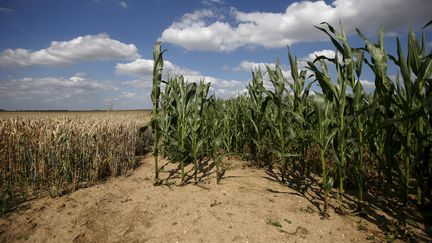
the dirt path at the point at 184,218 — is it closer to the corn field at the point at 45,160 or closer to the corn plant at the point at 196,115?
the corn field at the point at 45,160

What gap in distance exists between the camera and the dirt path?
3012 millimetres

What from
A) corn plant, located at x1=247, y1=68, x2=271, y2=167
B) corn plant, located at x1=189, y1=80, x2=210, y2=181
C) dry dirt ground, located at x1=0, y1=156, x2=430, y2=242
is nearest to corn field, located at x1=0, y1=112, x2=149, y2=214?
dry dirt ground, located at x1=0, y1=156, x2=430, y2=242

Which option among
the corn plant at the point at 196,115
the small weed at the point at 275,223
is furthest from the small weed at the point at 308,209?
the corn plant at the point at 196,115

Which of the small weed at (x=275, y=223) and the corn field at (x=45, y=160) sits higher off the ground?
the corn field at (x=45, y=160)

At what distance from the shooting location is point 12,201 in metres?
3.98

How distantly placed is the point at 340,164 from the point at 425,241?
1120 mm

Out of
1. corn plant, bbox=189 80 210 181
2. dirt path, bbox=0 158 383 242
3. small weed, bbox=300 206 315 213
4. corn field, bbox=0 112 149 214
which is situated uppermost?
corn plant, bbox=189 80 210 181

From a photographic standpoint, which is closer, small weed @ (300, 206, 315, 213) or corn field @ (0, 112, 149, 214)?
small weed @ (300, 206, 315, 213)

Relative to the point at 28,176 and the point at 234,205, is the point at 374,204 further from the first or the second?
the point at 28,176

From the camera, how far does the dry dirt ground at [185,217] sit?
119 inches

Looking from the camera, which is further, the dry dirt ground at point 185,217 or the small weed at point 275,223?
the small weed at point 275,223

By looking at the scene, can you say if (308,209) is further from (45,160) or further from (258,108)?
(45,160)

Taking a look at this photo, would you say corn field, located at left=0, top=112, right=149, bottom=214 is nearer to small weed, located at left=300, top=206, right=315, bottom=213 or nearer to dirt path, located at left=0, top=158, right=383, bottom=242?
dirt path, located at left=0, top=158, right=383, bottom=242

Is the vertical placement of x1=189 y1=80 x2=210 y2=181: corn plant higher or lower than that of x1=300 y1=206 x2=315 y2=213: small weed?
higher
